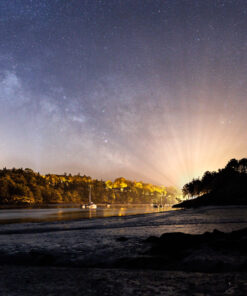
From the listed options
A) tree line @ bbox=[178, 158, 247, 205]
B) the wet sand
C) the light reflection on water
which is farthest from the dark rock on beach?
tree line @ bbox=[178, 158, 247, 205]

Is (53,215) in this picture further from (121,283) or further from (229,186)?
(229,186)

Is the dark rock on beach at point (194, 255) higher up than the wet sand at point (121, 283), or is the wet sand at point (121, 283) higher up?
the wet sand at point (121, 283)

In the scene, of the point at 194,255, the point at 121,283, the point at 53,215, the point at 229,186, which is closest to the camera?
the point at 121,283

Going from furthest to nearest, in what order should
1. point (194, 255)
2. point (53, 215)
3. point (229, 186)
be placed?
point (229, 186), point (53, 215), point (194, 255)

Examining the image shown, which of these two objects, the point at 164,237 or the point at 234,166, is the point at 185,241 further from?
the point at 234,166

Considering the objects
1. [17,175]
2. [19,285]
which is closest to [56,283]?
[19,285]

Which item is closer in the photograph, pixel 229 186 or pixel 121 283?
pixel 121 283

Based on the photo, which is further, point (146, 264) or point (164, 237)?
point (164, 237)

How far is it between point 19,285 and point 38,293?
2.30 feet

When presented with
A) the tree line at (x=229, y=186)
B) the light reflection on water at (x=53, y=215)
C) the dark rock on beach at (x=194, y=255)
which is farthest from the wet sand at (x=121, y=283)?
the tree line at (x=229, y=186)

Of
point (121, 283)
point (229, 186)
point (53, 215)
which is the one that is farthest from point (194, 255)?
point (229, 186)

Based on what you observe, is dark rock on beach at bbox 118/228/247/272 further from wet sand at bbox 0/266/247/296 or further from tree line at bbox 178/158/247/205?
tree line at bbox 178/158/247/205

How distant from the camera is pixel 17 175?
7057 inches

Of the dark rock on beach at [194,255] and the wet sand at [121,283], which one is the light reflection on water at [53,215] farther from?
the wet sand at [121,283]
